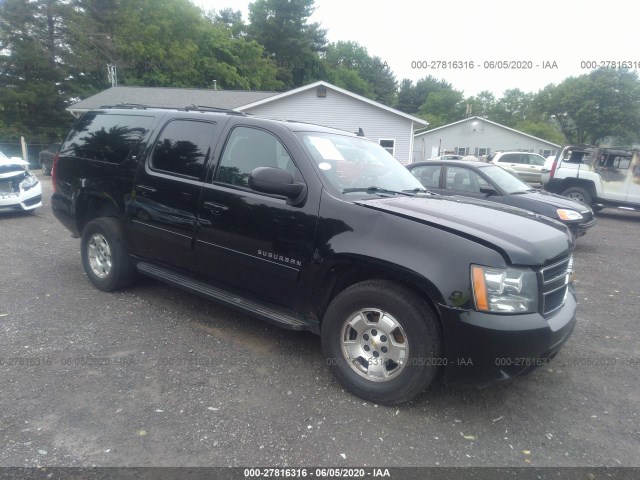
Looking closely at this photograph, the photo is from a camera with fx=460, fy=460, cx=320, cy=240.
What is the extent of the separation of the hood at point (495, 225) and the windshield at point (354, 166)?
30cm

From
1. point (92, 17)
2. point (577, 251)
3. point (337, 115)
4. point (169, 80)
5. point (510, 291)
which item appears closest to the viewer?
point (510, 291)

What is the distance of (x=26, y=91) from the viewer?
31672 mm

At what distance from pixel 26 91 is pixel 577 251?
117 feet

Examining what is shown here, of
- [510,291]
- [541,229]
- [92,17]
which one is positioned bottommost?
[510,291]

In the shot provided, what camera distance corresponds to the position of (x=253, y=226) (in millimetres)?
3633

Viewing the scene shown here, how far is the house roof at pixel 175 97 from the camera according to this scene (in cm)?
2408

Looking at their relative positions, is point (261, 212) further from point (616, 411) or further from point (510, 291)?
point (616, 411)

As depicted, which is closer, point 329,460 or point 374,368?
point 329,460

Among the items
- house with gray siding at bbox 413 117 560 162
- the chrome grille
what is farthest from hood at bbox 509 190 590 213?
house with gray siding at bbox 413 117 560 162

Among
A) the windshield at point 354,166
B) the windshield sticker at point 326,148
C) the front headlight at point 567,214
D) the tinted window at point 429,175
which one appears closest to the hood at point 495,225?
the windshield at point 354,166

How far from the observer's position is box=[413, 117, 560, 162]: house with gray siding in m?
40.0

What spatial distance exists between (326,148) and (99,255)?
2.92 meters

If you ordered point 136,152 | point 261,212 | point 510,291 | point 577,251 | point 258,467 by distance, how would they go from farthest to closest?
point 577,251
point 136,152
point 261,212
point 510,291
point 258,467

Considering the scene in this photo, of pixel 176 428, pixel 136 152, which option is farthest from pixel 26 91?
pixel 176 428
